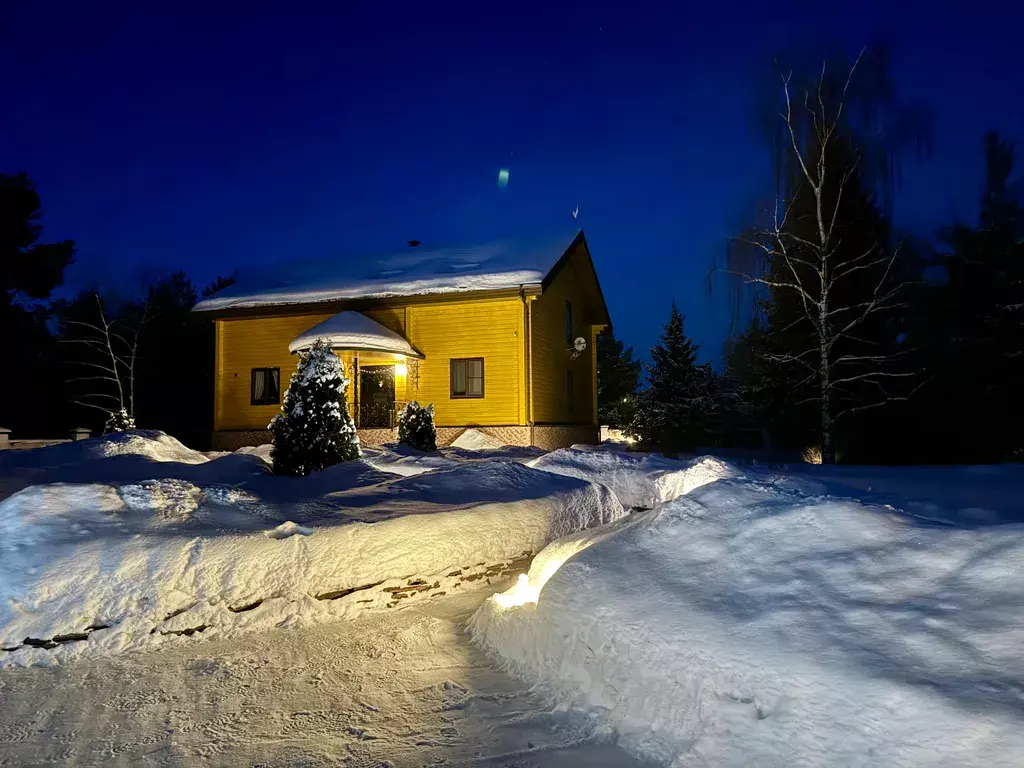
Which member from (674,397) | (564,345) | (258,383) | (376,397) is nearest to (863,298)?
(564,345)

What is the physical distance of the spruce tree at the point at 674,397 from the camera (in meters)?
25.3

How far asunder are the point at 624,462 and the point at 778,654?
28.2 ft

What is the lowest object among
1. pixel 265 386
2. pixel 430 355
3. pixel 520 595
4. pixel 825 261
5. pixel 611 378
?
pixel 520 595

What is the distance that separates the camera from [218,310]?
67.2ft

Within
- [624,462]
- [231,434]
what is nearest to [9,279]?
[231,434]

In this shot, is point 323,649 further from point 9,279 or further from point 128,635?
point 9,279

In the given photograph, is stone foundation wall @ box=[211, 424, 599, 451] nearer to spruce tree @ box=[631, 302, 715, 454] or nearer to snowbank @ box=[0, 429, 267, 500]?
spruce tree @ box=[631, 302, 715, 454]

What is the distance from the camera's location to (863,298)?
1703cm

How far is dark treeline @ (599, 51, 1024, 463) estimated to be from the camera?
14562mm

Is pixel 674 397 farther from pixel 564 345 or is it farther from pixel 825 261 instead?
pixel 825 261

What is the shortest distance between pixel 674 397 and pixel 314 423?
59.8ft

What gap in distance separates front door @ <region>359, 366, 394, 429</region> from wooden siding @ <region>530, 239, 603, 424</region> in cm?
457

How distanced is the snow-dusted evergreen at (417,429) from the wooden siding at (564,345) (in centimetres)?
423

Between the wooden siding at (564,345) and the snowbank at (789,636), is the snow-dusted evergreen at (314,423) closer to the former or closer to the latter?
the snowbank at (789,636)
